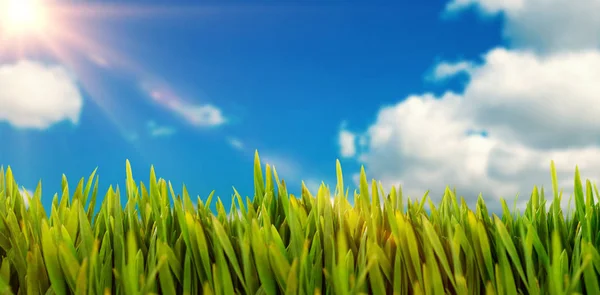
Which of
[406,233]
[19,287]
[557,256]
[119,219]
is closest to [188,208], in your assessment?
[119,219]

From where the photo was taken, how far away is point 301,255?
68.6 inches

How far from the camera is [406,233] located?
5.73 feet

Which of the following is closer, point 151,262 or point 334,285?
point 334,285

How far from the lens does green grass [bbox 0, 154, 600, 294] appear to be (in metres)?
1.65

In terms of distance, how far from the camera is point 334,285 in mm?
1574

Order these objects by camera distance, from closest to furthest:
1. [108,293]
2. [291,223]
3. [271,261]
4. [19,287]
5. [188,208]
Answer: [108,293] < [271,261] < [291,223] < [19,287] < [188,208]

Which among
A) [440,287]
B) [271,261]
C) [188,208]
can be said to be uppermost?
[188,208]

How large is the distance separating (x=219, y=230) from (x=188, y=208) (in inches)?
14.5

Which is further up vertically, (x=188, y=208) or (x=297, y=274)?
(x=188, y=208)

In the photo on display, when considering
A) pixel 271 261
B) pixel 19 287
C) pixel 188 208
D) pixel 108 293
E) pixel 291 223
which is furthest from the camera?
pixel 188 208

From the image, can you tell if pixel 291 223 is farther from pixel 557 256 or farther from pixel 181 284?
pixel 557 256

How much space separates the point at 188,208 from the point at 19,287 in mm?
658

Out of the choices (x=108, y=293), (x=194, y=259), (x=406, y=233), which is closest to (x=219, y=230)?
(x=194, y=259)

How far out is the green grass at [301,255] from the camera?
65.1 inches
